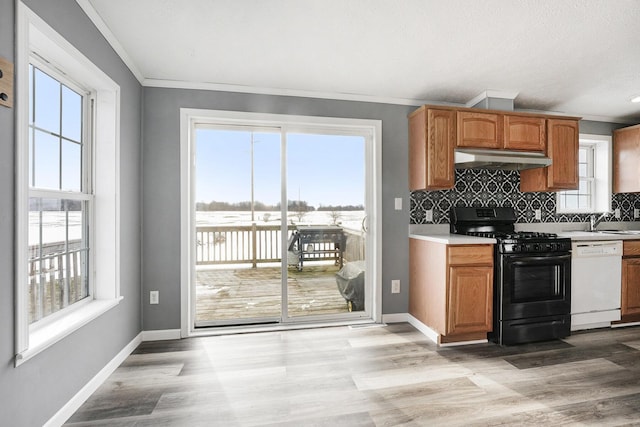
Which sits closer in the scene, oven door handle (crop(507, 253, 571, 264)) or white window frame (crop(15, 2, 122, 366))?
white window frame (crop(15, 2, 122, 366))

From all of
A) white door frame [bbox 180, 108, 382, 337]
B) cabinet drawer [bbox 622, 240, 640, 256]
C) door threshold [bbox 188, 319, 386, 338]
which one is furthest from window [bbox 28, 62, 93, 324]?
cabinet drawer [bbox 622, 240, 640, 256]

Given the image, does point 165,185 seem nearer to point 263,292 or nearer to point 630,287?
point 263,292

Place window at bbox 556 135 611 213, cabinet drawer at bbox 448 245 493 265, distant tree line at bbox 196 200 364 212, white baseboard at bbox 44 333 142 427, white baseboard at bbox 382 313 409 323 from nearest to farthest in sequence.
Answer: white baseboard at bbox 44 333 142 427
cabinet drawer at bbox 448 245 493 265
distant tree line at bbox 196 200 364 212
white baseboard at bbox 382 313 409 323
window at bbox 556 135 611 213

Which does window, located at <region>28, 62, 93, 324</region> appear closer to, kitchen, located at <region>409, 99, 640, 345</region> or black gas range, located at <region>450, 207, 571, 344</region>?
kitchen, located at <region>409, 99, 640, 345</region>

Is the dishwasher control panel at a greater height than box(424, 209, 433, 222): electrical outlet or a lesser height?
lesser

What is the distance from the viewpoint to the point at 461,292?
274 centimetres

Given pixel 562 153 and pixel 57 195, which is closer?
pixel 57 195

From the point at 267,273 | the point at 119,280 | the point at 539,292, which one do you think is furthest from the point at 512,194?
the point at 119,280

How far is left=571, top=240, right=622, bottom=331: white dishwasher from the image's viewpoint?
3.06 meters

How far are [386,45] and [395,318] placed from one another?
2.61 m

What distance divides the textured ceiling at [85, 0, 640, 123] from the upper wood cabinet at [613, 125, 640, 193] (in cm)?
84

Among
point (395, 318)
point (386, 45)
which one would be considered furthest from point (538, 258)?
point (386, 45)

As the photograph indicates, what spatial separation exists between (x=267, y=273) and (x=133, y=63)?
2248 mm

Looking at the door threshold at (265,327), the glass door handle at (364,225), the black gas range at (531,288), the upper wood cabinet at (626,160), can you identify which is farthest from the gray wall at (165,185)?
the upper wood cabinet at (626,160)
